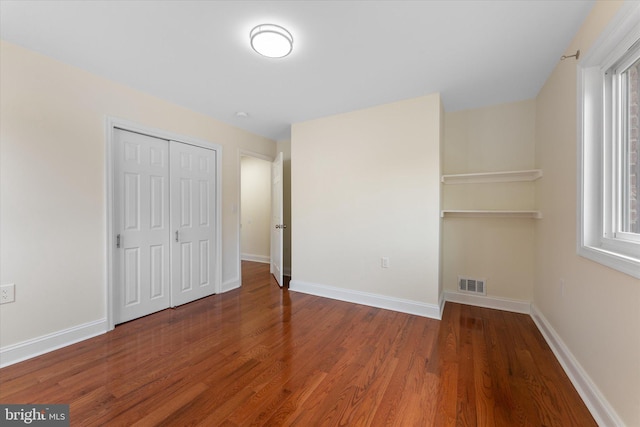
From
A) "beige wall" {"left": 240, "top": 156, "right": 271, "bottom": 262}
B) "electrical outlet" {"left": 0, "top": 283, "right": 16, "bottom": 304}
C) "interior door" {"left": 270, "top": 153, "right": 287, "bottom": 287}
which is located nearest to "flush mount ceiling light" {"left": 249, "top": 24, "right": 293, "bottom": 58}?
"interior door" {"left": 270, "top": 153, "right": 287, "bottom": 287}

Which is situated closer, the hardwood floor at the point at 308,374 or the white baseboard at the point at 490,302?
the hardwood floor at the point at 308,374

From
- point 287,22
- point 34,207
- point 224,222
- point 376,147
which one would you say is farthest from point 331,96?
point 34,207

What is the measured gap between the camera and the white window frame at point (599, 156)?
153 centimetres

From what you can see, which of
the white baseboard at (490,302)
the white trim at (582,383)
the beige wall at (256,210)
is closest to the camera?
the white trim at (582,383)

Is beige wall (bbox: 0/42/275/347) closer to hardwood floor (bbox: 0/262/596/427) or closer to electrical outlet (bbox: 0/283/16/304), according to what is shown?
electrical outlet (bbox: 0/283/16/304)

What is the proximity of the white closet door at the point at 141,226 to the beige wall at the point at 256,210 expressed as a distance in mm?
2620

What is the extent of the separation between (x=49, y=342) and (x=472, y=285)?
433 cm

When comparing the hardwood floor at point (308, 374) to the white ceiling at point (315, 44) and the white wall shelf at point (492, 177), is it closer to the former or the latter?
the white wall shelf at point (492, 177)

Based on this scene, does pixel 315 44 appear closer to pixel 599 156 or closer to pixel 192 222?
pixel 599 156

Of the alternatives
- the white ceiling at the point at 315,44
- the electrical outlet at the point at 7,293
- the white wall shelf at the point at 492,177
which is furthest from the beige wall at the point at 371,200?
the electrical outlet at the point at 7,293

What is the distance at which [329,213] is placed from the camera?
3566 mm

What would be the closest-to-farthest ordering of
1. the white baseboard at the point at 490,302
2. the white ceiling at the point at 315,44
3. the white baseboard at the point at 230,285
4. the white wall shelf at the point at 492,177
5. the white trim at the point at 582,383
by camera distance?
the white trim at the point at 582,383
the white ceiling at the point at 315,44
the white wall shelf at the point at 492,177
the white baseboard at the point at 490,302
the white baseboard at the point at 230,285
